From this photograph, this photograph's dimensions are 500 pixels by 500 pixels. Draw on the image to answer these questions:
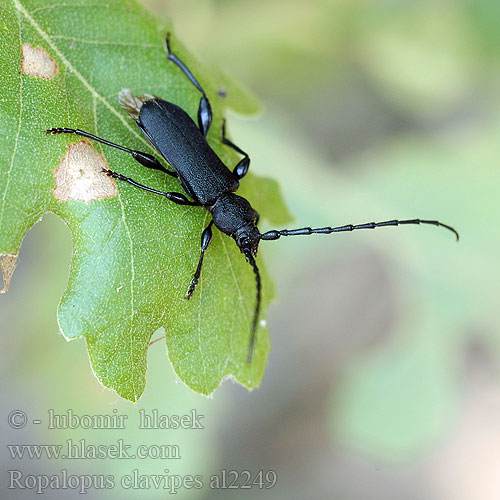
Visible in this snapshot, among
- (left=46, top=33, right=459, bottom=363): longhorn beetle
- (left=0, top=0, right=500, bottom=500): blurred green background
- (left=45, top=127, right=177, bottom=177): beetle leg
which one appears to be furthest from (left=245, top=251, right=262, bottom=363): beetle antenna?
(left=0, top=0, right=500, bottom=500): blurred green background

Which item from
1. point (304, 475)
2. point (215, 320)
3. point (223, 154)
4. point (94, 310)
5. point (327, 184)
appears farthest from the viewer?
point (304, 475)

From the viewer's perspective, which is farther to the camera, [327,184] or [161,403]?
[327,184]

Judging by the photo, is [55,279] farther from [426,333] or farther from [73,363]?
[426,333]

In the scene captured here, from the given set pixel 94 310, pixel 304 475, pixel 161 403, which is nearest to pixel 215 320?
pixel 94 310

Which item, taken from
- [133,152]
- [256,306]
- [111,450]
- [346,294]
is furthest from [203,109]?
[346,294]

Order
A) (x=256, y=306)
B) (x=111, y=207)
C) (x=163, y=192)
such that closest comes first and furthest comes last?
(x=111, y=207) → (x=163, y=192) → (x=256, y=306)

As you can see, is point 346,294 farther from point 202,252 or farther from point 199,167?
point 202,252
